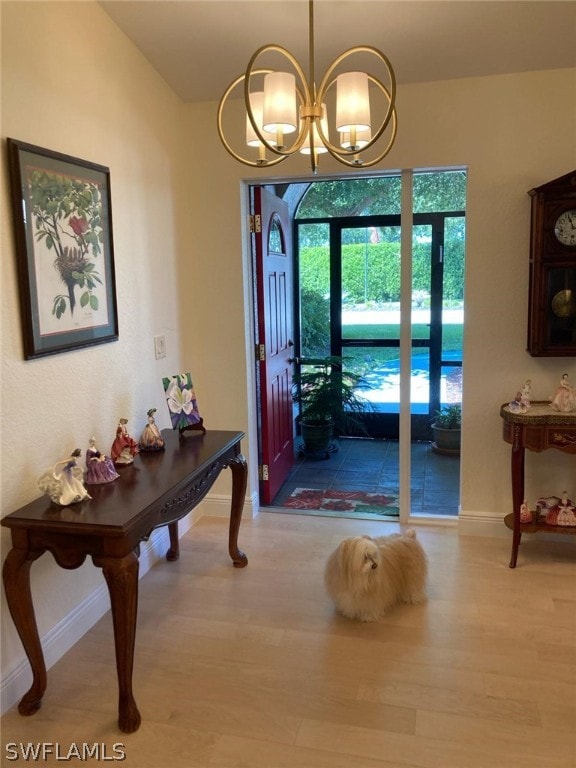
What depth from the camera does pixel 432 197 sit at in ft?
13.3

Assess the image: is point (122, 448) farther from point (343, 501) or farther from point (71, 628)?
point (343, 501)

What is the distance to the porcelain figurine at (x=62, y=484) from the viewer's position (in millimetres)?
2059

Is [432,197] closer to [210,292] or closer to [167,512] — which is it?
[210,292]

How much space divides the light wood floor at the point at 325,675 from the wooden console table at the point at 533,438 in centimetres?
22

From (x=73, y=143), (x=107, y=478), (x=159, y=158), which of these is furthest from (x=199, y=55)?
(x=107, y=478)

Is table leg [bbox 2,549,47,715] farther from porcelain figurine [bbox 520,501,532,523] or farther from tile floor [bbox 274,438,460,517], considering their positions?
porcelain figurine [bbox 520,501,532,523]

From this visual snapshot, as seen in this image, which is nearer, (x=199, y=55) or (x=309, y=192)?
(x=199, y=55)

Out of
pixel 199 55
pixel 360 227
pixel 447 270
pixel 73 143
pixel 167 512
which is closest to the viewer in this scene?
pixel 167 512

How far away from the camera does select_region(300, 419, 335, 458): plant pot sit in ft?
16.1

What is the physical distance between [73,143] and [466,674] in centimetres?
256

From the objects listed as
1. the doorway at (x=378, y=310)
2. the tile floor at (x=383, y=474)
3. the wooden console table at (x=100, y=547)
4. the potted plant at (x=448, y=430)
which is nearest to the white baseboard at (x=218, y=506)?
the tile floor at (x=383, y=474)

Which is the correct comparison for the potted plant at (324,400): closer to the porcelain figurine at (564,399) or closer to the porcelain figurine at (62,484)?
the porcelain figurine at (564,399)

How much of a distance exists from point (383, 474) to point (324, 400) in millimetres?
786

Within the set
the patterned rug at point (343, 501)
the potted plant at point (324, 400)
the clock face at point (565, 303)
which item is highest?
the clock face at point (565, 303)
